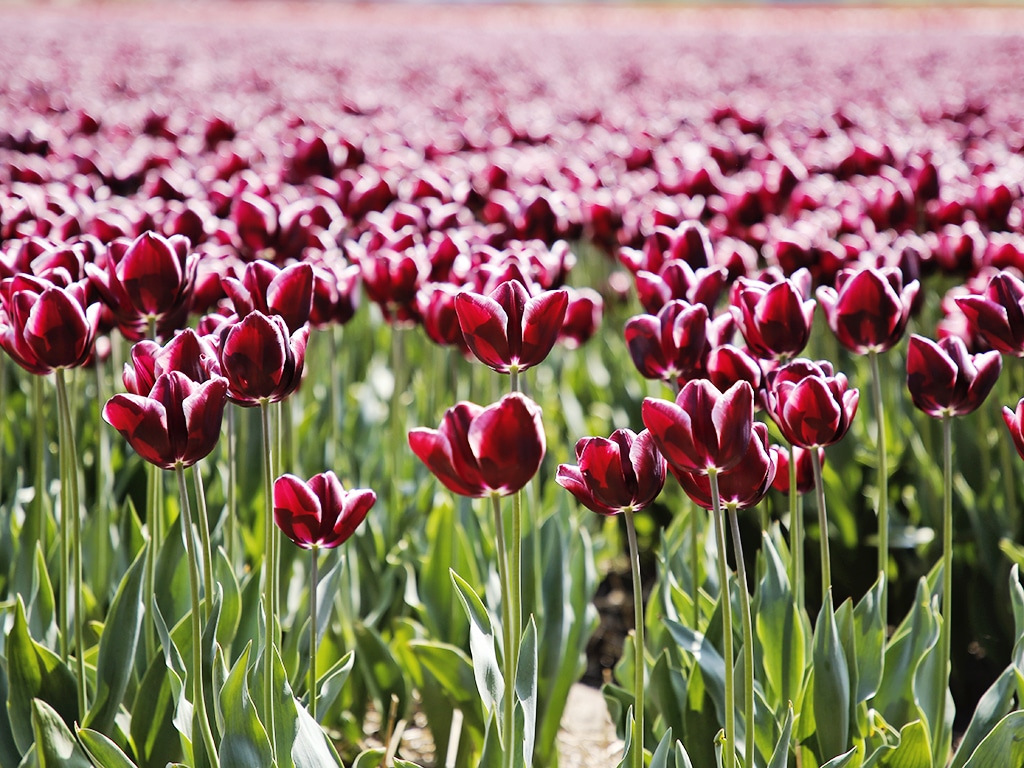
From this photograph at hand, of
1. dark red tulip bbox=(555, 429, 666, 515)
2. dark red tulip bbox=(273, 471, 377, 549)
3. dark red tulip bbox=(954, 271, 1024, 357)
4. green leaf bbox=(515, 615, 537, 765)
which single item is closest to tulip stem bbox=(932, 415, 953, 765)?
dark red tulip bbox=(954, 271, 1024, 357)

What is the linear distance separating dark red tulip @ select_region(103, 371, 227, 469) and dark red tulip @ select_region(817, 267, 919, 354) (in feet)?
2.80

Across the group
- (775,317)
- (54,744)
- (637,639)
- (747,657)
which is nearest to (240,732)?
(54,744)

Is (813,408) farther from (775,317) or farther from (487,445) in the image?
(487,445)

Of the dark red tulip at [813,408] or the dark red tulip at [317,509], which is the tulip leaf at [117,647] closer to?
the dark red tulip at [317,509]

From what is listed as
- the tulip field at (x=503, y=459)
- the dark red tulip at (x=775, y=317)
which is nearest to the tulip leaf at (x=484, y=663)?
the tulip field at (x=503, y=459)

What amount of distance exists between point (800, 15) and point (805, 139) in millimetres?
24539

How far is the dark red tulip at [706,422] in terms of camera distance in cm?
101

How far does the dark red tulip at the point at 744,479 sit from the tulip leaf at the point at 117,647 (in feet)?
2.61

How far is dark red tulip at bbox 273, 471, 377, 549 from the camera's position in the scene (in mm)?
1163

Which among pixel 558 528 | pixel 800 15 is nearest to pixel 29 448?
pixel 558 528

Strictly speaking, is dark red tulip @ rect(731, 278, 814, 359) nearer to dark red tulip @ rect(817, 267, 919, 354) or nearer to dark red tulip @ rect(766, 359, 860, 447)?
dark red tulip @ rect(817, 267, 919, 354)

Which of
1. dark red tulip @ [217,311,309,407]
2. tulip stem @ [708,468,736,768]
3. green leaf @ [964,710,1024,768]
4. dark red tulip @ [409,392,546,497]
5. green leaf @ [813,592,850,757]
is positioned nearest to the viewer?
dark red tulip @ [409,392,546,497]

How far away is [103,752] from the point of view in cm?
122

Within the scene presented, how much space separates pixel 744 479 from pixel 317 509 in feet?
1.56
